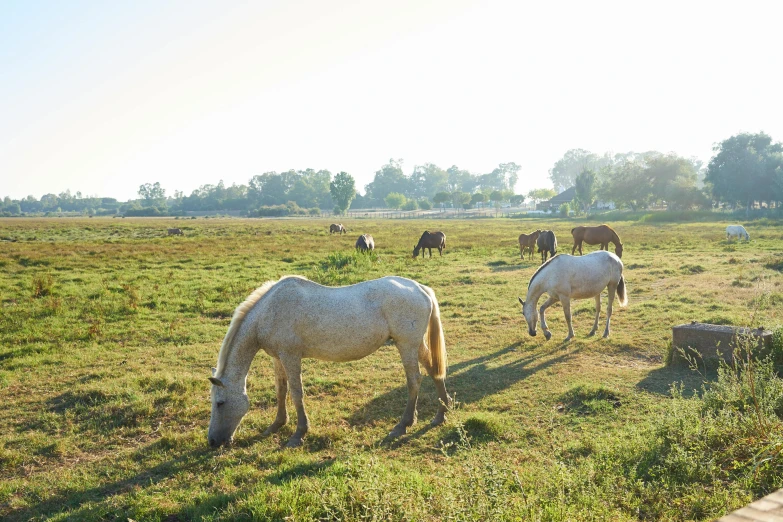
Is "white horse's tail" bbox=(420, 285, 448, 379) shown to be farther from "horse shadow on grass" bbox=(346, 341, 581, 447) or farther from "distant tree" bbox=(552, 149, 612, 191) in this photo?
"distant tree" bbox=(552, 149, 612, 191)

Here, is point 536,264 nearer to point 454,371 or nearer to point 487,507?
point 454,371

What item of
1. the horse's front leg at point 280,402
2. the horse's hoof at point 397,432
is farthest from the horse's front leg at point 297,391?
the horse's hoof at point 397,432

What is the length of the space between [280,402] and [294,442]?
27.3 inches

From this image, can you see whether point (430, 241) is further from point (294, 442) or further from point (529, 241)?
point (294, 442)

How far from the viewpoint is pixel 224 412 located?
230 inches

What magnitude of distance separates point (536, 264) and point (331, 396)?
16.2m

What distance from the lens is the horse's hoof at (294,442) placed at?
594 cm

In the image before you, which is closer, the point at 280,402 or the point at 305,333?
the point at 305,333

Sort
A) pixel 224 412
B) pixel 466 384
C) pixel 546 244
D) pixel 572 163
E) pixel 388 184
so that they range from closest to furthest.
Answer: pixel 224 412 < pixel 466 384 < pixel 546 244 < pixel 388 184 < pixel 572 163

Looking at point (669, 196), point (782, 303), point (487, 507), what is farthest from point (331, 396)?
point (669, 196)

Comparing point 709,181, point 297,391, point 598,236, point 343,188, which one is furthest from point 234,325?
point 343,188

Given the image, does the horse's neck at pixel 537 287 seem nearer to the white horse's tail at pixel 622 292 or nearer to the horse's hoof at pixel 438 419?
the white horse's tail at pixel 622 292

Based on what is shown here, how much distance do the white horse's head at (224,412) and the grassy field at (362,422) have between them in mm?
194

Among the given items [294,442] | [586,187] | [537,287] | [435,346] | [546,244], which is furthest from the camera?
[586,187]
